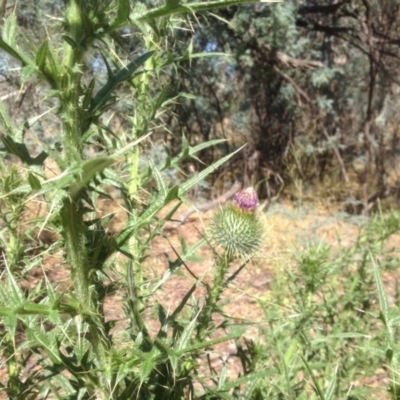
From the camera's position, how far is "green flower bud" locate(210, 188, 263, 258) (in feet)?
5.43

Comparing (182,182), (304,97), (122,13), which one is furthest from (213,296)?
(304,97)

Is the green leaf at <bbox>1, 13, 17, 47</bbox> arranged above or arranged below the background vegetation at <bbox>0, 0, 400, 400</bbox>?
above

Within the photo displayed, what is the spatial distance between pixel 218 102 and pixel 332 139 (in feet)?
5.27

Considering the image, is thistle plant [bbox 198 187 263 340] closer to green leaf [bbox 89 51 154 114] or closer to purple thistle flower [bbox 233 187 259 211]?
purple thistle flower [bbox 233 187 259 211]

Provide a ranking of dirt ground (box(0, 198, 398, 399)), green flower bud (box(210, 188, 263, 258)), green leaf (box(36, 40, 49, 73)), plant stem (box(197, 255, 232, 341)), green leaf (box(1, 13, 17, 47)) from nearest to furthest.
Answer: green leaf (box(36, 40, 49, 73))
green leaf (box(1, 13, 17, 47))
plant stem (box(197, 255, 232, 341))
green flower bud (box(210, 188, 263, 258))
dirt ground (box(0, 198, 398, 399))

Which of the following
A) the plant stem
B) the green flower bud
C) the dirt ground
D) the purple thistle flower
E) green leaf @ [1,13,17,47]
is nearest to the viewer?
green leaf @ [1,13,17,47]

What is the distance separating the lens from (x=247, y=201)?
1.82m

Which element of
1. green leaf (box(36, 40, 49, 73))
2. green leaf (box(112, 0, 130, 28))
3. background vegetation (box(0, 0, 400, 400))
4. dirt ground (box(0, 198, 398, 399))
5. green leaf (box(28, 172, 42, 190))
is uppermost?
green leaf (box(112, 0, 130, 28))

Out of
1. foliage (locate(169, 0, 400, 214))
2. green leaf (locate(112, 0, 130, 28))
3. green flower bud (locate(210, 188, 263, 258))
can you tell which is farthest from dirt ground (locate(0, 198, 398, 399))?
green leaf (locate(112, 0, 130, 28))

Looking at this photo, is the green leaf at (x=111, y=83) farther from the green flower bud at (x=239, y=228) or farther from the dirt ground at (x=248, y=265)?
the dirt ground at (x=248, y=265)

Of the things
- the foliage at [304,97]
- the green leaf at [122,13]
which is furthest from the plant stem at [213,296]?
the foliage at [304,97]

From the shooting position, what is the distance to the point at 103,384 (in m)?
1.32

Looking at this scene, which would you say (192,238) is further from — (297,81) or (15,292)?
(15,292)

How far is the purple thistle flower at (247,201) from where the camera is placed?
5.93 ft
